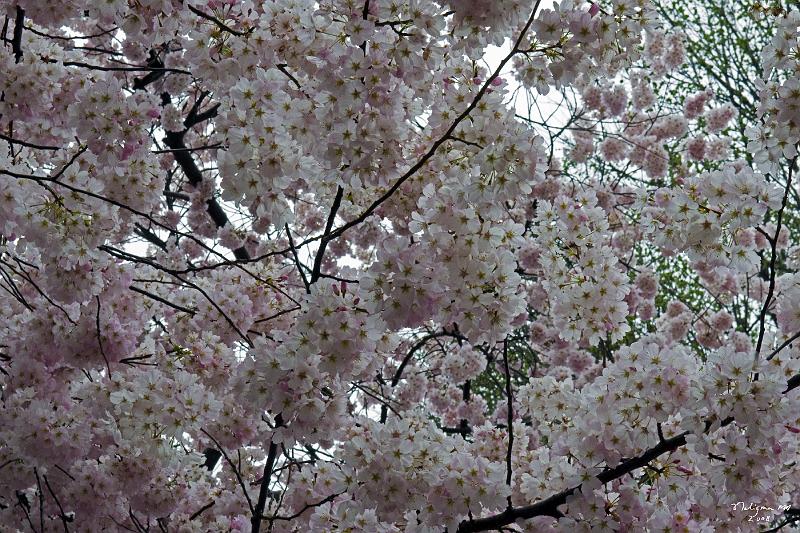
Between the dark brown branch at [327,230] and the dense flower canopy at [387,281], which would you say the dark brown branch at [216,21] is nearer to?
the dense flower canopy at [387,281]

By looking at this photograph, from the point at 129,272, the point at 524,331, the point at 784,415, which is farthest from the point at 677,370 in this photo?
the point at 524,331

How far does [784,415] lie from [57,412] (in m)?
3.49

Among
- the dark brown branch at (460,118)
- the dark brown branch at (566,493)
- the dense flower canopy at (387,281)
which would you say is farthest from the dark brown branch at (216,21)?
the dark brown branch at (566,493)

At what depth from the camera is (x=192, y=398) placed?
3.65m

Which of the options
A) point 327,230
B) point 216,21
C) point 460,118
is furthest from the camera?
point 327,230

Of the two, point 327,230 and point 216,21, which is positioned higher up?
point 216,21

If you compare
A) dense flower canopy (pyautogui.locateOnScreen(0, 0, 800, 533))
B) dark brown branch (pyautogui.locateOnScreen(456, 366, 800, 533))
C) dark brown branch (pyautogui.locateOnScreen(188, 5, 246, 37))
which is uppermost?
dark brown branch (pyautogui.locateOnScreen(188, 5, 246, 37))

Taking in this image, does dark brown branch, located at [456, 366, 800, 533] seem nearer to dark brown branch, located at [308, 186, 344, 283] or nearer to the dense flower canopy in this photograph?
the dense flower canopy

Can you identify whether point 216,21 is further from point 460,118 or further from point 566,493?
point 566,493

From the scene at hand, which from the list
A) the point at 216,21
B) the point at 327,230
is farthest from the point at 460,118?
the point at 216,21

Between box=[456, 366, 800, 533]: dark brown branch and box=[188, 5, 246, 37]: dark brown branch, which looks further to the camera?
box=[188, 5, 246, 37]: dark brown branch

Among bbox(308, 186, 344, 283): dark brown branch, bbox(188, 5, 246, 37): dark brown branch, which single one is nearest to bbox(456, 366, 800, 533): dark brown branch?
bbox(308, 186, 344, 283): dark brown branch

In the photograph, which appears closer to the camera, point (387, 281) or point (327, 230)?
point (387, 281)

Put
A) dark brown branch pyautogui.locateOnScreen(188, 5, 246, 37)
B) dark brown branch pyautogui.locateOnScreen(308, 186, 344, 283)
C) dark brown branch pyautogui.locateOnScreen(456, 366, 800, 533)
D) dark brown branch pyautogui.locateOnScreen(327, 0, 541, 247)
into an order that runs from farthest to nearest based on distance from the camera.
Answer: dark brown branch pyautogui.locateOnScreen(308, 186, 344, 283) → dark brown branch pyautogui.locateOnScreen(188, 5, 246, 37) → dark brown branch pyautogui.locateOnScreen(456, 366, 800, 533) → dark brown branch pyautogui.locateOnScreen(327, 0, 541, 247)
